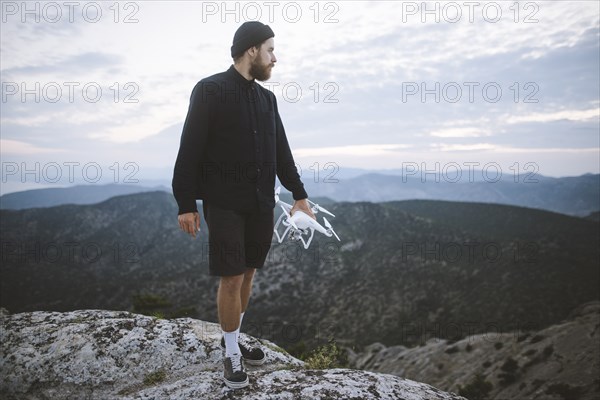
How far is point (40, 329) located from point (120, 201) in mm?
170942

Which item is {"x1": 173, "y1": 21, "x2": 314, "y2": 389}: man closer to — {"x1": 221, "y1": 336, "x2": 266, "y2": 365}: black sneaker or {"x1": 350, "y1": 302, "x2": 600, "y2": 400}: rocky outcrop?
{"x1": 221, "y1": 336, "x2": 266, "y2": 365}: black sneaker

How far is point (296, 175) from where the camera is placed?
4.34 metres

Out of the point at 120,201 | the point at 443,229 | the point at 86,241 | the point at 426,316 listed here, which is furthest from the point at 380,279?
the point at 120,201

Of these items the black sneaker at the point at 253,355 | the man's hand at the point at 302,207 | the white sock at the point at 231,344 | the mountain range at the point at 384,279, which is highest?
the man's hand at the point at 302,207

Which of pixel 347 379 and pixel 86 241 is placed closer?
pixel 347 379

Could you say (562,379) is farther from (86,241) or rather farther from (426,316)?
(86,241)

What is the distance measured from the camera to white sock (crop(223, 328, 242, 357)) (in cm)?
339

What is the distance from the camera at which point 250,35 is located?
3406mm

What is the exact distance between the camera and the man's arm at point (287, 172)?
13.9 ft

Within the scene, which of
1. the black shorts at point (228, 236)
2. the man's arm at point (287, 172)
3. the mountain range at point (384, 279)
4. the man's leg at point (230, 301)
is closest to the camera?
the black shorts at point (228, 236)

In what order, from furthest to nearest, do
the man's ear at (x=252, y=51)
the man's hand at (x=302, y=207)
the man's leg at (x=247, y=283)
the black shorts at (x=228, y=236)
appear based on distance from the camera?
the man's hand at (x=302, y=207) → the man's leg at (x=247, y=283) → the man's ear at (x=252, y=51) → the black shorts at (x=228, y=236)

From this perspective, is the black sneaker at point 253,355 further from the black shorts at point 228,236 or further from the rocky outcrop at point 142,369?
the black shorts at point 228,236

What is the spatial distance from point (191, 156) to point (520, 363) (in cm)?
2724

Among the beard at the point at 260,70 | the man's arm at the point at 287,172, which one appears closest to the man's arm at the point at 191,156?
the beard at the point at 260,70
